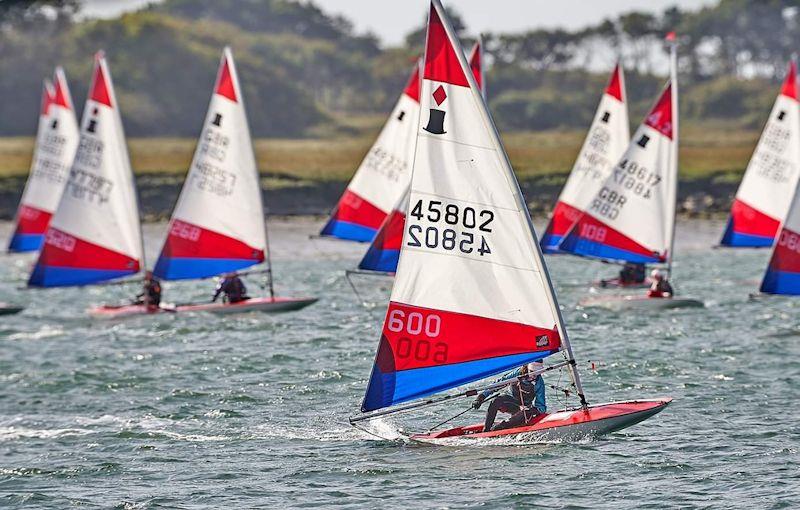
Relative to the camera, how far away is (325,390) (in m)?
33.7

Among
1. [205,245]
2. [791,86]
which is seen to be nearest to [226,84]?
[205,245]

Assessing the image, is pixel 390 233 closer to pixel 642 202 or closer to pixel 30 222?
pixel 642 202

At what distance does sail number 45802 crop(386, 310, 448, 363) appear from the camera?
26.1 meters

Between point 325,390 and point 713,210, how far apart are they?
61.0 m

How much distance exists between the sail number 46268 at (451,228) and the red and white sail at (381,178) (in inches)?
1052

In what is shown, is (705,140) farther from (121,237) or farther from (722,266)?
(121,237)

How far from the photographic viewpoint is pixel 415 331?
85.7 feet

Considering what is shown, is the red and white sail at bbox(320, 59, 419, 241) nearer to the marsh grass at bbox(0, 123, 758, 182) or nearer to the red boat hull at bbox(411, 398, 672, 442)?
the red boat hull at bbox(411, 398, 672, 442)

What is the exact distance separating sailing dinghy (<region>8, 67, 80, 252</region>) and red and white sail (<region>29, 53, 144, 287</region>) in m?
15.8

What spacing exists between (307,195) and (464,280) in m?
68.7

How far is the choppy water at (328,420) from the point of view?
24.3m

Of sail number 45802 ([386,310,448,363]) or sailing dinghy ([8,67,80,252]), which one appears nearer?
sail number 45802 ([386,310,448,363])

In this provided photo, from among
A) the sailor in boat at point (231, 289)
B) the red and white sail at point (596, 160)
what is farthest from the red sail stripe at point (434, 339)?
the red and white sail at point (596, 160)

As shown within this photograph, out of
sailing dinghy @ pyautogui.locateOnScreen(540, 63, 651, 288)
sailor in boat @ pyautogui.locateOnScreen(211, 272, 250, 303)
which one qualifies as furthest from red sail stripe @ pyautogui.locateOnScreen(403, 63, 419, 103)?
sailor in boat @ pyautogui.locateOnScreen(211, 272, 250, 303)
